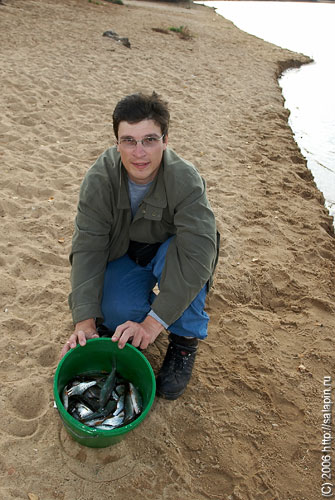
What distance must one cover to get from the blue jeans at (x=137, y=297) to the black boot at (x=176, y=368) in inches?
3.1

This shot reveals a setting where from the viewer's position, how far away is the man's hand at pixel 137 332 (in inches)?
72.7

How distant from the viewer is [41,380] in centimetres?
213

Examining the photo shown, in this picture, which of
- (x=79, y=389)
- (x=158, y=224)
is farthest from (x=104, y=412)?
(x=158, y=224)

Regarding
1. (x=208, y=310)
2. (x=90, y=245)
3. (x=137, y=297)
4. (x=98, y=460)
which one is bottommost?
(x=98, y=460)

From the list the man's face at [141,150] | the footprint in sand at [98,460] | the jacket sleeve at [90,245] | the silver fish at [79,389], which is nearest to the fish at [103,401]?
the silver fish at [79,389]

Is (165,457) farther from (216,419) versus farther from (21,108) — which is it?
(21,108)

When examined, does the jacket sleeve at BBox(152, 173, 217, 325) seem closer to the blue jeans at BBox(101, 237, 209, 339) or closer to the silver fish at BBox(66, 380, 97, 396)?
the blue jeans at BBox(101, 237, 209, 339)

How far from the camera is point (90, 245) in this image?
2.01m

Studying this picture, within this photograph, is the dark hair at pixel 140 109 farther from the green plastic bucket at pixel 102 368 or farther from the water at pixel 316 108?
the water at pixel 316 108

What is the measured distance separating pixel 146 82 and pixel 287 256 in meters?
4.90

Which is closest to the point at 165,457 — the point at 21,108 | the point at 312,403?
the point at 312,403

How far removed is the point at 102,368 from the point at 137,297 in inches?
15.9

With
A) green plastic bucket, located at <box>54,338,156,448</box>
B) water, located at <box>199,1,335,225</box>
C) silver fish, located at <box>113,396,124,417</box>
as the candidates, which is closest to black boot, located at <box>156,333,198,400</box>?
green plastic bucket, located at <box>54,338,156,448</box>

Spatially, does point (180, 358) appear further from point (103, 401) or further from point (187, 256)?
point (187, 256)
